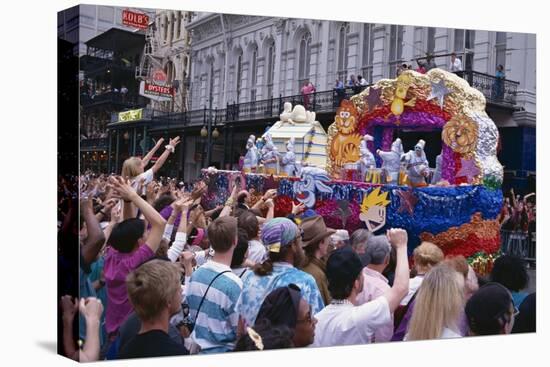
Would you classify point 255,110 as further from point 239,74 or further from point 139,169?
point 139,169

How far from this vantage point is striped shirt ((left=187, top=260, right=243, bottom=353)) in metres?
8.99

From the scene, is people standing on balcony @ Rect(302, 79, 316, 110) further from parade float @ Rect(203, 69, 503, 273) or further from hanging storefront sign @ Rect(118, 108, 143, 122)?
hanging storefront sign @ Rect(118, 108, 143, 122)

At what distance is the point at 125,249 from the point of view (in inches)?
357

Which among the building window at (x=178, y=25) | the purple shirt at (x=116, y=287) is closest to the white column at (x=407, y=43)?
the building window at (x=178, y=25)

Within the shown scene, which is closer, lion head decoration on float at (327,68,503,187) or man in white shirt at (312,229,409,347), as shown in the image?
man in white shirt at (312,229,409,347)

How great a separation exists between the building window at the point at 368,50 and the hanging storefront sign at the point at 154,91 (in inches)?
99.2

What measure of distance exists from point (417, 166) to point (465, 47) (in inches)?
67.5

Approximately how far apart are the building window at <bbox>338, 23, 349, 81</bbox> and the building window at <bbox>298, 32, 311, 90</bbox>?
37 centimetres

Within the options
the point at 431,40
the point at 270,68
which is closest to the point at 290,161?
the point at 270,68

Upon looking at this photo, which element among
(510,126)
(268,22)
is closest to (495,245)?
(510,126)

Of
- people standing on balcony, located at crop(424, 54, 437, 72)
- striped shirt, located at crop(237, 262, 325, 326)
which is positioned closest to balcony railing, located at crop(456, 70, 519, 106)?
people standing on balcony, located at crop(424, 54, 437, 72)

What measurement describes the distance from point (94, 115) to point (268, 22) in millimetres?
2457

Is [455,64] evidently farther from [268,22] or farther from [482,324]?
[482,324]

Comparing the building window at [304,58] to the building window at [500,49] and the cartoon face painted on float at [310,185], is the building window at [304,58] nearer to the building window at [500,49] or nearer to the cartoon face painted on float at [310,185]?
the cartoon face painted on float at [310,185]
